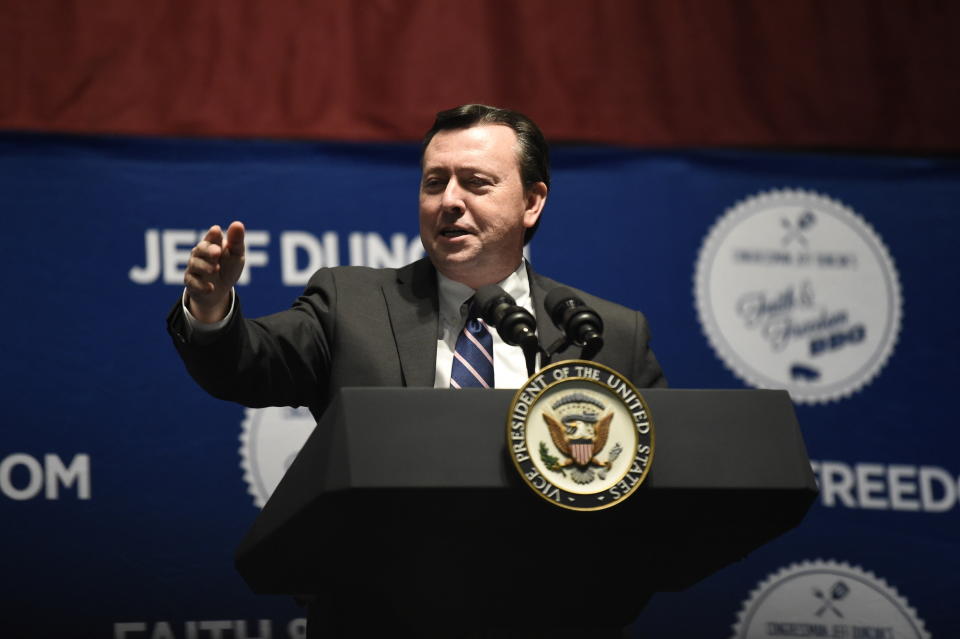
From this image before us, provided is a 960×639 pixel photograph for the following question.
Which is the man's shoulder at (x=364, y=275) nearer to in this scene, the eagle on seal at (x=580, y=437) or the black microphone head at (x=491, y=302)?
the black microphone head at (x=491, y=302)

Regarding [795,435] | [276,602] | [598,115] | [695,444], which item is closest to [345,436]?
Result: [695,444]

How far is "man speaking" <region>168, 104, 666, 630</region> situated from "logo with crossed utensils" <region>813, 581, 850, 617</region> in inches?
55.5

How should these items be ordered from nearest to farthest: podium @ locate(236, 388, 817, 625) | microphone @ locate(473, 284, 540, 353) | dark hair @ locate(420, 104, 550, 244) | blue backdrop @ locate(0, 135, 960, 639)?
podium @ locate(236, 388, 817, 625) → microphone @ locate(473, 284, 540, 353) → dark hair @ locate(420, 104, 550, 244) → blue backdrop @ locate(0, 135, 960, 639)

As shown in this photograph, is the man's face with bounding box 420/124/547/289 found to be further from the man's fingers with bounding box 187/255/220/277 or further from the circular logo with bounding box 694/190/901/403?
the circular logo with bounding box 694/190/901/403

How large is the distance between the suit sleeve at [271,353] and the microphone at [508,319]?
369 millimetres

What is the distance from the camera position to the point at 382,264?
347 centimetres

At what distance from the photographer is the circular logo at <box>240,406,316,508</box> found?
128 inches

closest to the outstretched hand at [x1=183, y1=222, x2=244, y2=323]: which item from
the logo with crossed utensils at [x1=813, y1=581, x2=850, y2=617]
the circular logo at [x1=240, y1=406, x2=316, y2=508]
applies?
the circular logo at [x1=240, y1=406, x2=316, y2=508]

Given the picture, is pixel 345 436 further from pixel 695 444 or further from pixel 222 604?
pixel 222 604

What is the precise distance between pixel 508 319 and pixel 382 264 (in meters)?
1.77

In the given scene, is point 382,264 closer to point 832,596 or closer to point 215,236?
point 832,596

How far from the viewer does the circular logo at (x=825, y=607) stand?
11.1ft

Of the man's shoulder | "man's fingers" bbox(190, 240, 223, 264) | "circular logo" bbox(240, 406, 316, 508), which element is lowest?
"circular logo" bbox(240, 406, 316, 508)

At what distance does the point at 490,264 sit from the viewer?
2.37 meters
